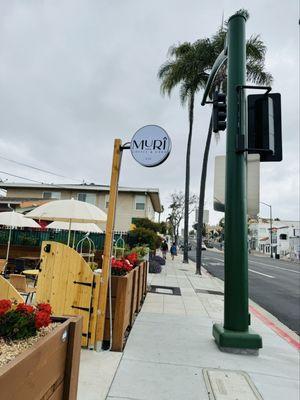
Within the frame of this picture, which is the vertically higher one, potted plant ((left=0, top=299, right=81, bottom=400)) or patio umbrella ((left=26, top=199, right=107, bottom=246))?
patio umbrella ((left=26, top=199, right=107, bottom=246))

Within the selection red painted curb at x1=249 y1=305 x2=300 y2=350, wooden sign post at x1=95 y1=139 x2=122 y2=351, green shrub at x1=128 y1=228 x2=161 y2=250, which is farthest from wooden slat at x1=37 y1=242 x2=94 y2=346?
green shrub at x1=128 y1=228 x2=161 y2=250

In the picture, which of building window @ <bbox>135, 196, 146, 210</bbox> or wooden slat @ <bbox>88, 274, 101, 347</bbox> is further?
building window @ <bbox>135, 196, 146, 210</bbox>

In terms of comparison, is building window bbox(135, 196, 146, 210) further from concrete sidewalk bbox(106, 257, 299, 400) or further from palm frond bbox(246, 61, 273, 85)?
concrete sidewalk bbox(106, 257, 299, 400)

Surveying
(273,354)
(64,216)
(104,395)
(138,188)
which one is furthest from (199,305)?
(138,188)

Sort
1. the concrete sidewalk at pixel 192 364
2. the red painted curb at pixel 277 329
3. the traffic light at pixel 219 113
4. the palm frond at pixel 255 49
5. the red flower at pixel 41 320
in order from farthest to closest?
the palm frond at pixel 255 49, the red painted curb at pixel 277 329, the traffic light at pixel 219 113, the concrete sidewalk at pixel 192 364, the red flower at pixel 41 320

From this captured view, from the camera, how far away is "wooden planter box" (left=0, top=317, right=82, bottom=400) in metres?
1.74

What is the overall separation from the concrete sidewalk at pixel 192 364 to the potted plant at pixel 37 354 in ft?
4.52

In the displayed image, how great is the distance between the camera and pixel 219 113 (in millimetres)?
6488

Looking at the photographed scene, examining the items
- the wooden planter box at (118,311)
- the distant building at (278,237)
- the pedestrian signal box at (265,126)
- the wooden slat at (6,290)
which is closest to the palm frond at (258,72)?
the pedestrian signal box at (265,126)

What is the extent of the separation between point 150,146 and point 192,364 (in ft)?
10.8

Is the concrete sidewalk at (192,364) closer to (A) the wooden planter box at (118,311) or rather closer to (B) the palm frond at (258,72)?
(A) the wooden planter box at (118,311)

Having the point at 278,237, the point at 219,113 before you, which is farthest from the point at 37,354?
the point at 278,237

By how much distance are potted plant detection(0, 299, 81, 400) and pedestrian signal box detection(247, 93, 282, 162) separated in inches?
173

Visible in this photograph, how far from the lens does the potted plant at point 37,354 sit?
1796 mm
